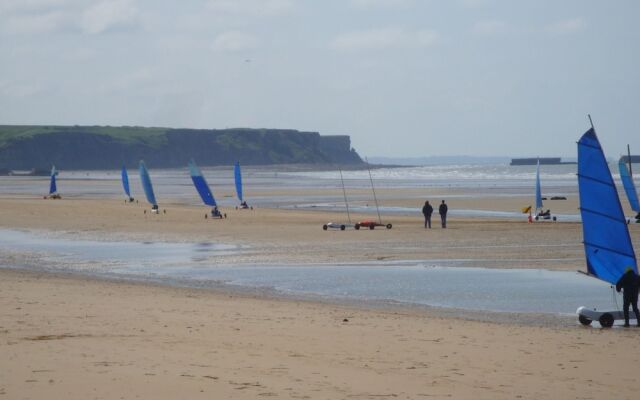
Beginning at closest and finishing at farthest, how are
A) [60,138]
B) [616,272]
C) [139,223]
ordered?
[616,272]
[139,223]
[60,138]

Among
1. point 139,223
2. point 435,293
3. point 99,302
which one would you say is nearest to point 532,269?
point 435,293

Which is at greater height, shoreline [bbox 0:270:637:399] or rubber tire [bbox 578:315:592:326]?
shoreline [bbox 0:270:637:399]

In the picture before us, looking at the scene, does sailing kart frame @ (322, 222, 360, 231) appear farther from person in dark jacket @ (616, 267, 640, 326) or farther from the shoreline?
person in dark jacket @ (616, 267, 640, 326)

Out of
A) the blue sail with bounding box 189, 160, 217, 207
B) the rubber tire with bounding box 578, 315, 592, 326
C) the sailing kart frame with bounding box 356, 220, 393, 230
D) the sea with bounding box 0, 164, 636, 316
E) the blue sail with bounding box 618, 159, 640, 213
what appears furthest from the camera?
the blue sail with bounding box 189, 160, 217, 207

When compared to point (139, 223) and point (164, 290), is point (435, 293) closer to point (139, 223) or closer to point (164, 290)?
point (164, 290)

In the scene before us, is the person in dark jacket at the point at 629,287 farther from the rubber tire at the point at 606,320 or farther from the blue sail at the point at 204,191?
the blue sail at the point at 204,191

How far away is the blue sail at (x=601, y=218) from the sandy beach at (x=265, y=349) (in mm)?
1432

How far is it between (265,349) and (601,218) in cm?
620

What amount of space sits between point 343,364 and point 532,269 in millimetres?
11356

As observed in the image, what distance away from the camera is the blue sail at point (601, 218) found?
1432 centimetres

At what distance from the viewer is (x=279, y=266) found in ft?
71.9

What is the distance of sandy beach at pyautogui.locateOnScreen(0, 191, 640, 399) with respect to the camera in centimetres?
882

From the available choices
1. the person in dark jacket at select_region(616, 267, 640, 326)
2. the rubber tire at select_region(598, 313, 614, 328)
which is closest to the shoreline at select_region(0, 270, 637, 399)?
the rubber tire at select_region(598, 313, 614, 328)

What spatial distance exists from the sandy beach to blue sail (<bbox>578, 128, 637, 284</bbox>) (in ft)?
4.70
